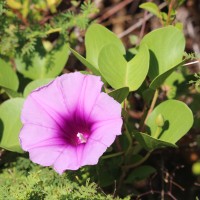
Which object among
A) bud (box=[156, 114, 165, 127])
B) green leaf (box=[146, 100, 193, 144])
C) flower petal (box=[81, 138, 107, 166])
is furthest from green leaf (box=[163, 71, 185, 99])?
flower petal (box=[81, 138, 107, 166])

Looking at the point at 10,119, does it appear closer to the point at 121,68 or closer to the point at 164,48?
the point at 121,68

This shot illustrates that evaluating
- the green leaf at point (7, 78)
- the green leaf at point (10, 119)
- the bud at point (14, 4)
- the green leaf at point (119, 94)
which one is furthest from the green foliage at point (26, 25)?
the green leaf at point (119, 94)

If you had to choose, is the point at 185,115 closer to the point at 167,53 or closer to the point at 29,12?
the point at 167,53

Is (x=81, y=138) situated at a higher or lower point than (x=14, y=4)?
lower

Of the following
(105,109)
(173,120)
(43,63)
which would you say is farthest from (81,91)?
(43,63)

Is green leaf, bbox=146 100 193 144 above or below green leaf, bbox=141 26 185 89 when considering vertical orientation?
below

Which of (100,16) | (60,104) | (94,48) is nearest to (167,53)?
(94,48)

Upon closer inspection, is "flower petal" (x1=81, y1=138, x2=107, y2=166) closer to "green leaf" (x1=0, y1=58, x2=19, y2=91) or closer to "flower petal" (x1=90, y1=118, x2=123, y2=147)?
"flower petal" (x1=90, y1=118, x2=123, y2=147)
